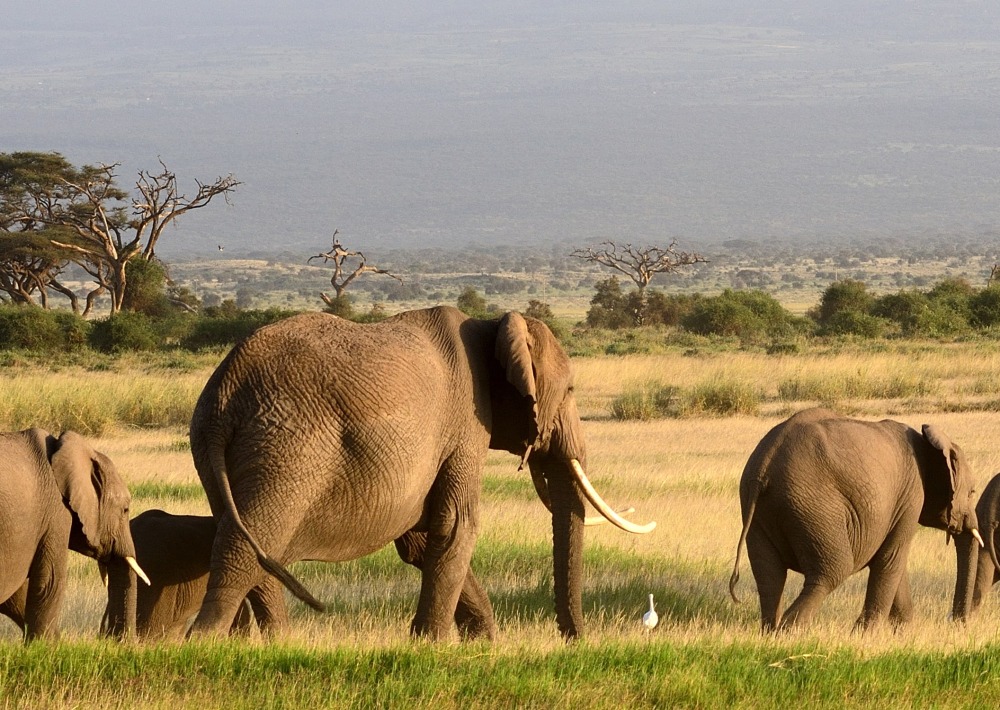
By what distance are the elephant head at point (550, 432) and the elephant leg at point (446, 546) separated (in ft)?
1.58

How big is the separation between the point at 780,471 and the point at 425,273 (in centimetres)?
13447

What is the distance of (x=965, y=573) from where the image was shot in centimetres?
1001

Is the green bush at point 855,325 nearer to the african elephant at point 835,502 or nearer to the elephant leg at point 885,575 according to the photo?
the african elephant at point 835,502

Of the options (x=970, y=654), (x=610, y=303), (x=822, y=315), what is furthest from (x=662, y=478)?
(x=610, y=303)

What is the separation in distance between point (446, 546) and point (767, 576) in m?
2.21

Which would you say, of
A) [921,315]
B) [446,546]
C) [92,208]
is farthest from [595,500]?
[92,208]

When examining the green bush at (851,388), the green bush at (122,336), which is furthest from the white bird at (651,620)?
the green bush at (122,336)

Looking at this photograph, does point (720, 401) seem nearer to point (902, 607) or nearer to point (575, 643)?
point (902, 607)

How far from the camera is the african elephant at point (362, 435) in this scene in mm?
7426

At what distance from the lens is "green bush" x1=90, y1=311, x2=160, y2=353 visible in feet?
124

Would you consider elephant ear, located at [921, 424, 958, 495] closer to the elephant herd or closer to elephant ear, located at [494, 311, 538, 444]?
the elephant herd

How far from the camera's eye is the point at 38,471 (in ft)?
25.7

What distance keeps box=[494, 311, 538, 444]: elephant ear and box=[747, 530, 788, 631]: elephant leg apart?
1.79m

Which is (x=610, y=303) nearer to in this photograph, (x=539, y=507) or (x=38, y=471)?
(x=539, y=507)
